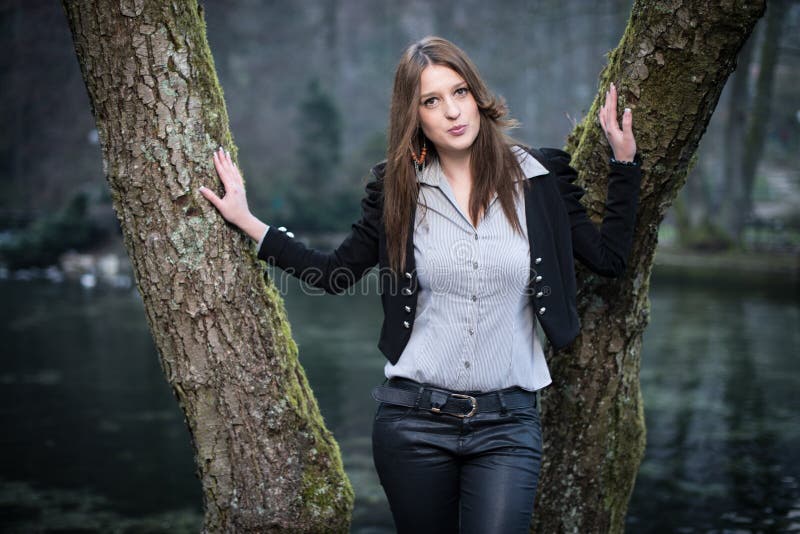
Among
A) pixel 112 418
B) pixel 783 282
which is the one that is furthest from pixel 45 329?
pixel 783 282

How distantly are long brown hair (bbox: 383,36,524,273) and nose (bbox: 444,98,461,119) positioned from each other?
85 mm

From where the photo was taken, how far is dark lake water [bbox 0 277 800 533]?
515 cm

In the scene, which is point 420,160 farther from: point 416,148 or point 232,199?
point 232,199

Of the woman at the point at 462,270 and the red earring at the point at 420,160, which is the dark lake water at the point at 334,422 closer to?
the woman at the point at 462,270

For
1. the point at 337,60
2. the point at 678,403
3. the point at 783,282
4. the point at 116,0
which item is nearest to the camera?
the point at 116,0

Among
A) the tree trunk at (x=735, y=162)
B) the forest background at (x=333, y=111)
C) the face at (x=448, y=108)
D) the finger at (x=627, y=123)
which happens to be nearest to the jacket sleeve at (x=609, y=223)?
the finger at (x=627, y=123)

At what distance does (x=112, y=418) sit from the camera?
689 cm

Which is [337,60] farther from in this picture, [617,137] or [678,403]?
[617,137]

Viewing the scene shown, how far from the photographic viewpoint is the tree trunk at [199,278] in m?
2.70

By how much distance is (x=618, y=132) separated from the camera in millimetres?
2873

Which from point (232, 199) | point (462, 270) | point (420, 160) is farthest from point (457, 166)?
point (232, 199)

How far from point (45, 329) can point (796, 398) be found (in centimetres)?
850

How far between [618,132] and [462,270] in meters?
0.79

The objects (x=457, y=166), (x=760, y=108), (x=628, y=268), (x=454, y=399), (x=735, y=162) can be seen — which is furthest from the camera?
(x=760, y=108)
